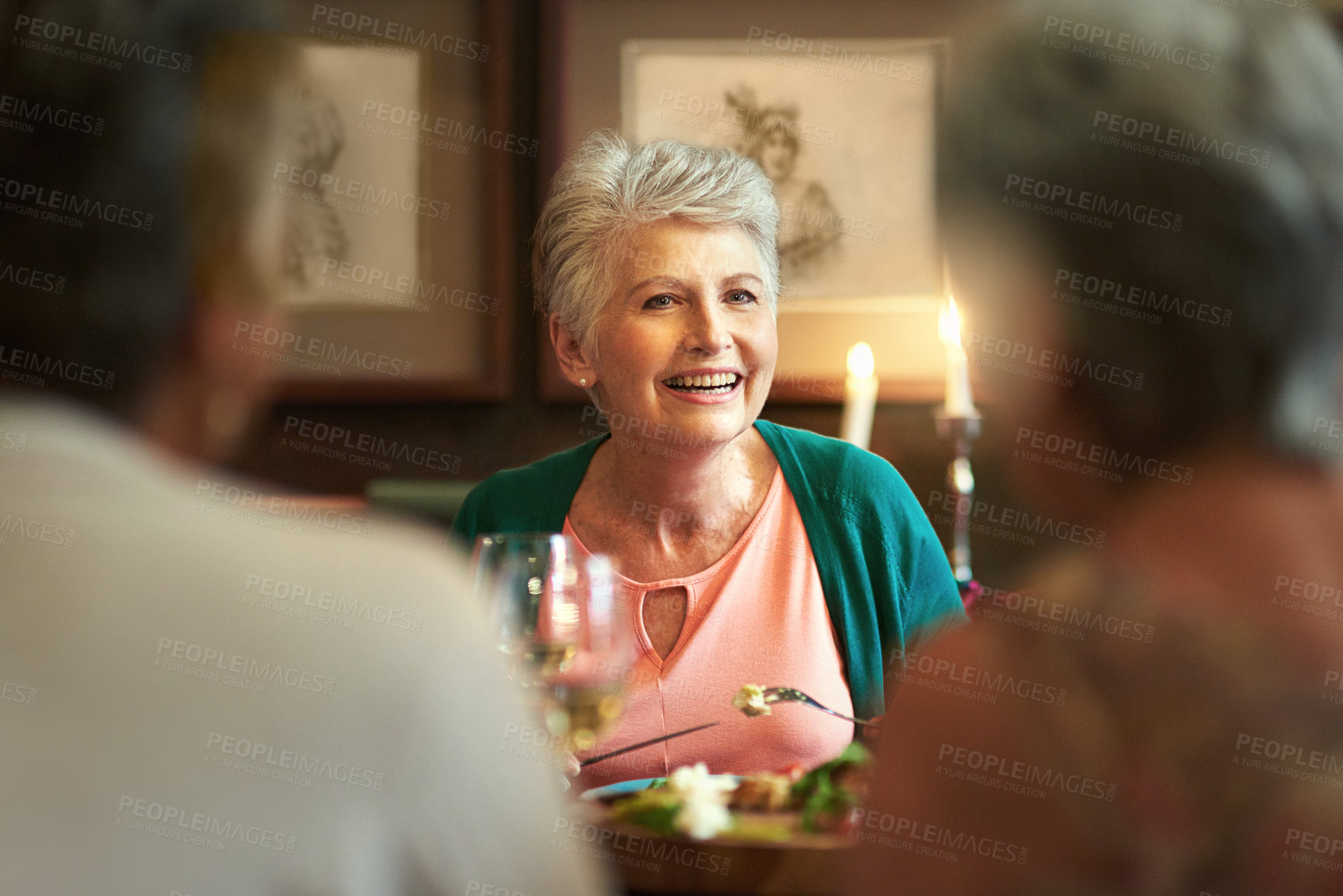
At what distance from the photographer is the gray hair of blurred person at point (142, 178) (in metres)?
0.56

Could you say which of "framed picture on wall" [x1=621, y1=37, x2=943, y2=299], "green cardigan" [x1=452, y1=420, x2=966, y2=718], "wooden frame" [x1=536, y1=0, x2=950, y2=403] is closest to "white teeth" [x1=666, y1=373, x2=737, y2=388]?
"green cardigan" [x1=452, y1=420, x2=966, y2=718]

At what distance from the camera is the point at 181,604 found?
0.52 m

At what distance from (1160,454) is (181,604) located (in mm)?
476

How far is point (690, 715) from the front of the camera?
1565 mm

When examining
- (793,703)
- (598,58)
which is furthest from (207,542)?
(598,58)

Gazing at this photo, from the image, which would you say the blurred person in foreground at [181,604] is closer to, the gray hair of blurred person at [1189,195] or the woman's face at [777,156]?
the gray hair of blurred person at [1189,195]

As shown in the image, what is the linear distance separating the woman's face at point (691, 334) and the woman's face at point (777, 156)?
0.91 metres

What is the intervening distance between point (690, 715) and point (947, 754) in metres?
0.99

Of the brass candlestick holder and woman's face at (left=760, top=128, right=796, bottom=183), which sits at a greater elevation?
woman's face at (left=760, top=128, right=796, bottom=183)

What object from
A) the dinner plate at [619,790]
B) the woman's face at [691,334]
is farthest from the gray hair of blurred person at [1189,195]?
the woman's face at [691,334]

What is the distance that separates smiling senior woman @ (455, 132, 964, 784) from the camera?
5.54 ft

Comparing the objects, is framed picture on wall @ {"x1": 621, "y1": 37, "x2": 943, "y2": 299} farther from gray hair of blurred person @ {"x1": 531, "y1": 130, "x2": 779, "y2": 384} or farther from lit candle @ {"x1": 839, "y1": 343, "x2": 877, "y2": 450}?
gray hair of blurred person @ {"x1": 531, "y1": 130, "x2": 779, "y2": 384}

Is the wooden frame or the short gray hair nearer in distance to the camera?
the short gray hair

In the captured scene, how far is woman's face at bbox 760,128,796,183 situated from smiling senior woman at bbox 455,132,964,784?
83cm
